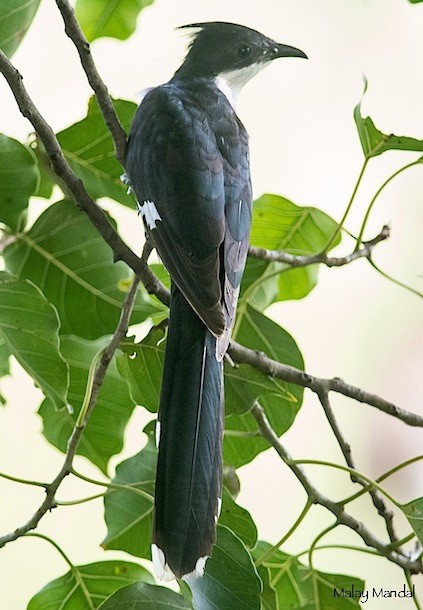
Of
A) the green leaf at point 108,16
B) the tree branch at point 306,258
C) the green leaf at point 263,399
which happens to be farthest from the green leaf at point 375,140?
the green leaf at point 108,16

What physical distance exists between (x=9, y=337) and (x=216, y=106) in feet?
1.47

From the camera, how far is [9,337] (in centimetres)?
108

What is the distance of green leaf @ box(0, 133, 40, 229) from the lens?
3.53 ft

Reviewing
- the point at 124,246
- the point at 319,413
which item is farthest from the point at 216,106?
the point at 319,413

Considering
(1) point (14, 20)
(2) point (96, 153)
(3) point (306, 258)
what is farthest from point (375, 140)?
(1) point (14, 20)

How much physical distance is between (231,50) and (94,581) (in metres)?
0.84

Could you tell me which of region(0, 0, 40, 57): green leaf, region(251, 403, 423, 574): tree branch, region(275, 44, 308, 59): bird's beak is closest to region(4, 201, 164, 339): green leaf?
region(0, 0, 40, 57): green leaf

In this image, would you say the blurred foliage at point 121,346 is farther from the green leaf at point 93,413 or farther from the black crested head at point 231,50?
the black crested head at point 231,50

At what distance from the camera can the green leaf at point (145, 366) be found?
1.11m

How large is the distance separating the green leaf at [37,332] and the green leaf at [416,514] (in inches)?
17.2

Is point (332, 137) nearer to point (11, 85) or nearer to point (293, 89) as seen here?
point (293, 89)

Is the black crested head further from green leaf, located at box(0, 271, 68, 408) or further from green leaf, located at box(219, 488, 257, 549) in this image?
green leaf, located at box(219, 488, 257, 549)

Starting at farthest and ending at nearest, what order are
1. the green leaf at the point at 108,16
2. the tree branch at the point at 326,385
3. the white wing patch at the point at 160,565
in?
1. the green leaf at the point at 108,16
2. the tree branch at the point at 326,385
3. the white wing patch at the point at 160,565

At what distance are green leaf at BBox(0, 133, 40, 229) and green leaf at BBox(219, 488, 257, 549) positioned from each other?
18.4 inches
